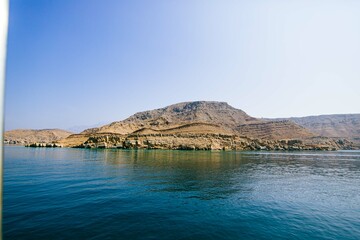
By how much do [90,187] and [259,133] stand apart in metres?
166

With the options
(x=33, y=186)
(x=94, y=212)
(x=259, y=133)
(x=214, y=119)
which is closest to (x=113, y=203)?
(x=94, y=212)

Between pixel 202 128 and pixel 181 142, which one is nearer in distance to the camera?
pixel 181 142

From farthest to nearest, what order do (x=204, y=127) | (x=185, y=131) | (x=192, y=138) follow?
(x=204, y=127)
(x=185, y=131)
(x=192, y=138)

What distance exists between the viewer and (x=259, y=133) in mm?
173125

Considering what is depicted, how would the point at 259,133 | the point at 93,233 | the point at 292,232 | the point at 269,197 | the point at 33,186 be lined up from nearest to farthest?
1. the point at 93,233
2. the point at 292,232
3. the point at 269,197
4. the point at 33,186
5. the point at 259,133

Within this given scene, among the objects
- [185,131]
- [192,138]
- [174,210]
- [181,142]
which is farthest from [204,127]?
[174,210]

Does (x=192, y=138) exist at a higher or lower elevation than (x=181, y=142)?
higher

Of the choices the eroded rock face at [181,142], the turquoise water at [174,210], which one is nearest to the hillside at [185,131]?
the eroded rock face at [181,142]

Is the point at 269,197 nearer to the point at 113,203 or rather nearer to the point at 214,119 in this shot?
the point at 113,203

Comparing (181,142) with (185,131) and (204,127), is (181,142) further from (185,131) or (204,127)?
(204,127)

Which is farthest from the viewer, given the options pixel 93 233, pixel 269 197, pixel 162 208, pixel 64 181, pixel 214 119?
pixel 214 119

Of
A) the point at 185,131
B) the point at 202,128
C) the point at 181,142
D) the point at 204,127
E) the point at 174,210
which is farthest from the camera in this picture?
the point at 204,127

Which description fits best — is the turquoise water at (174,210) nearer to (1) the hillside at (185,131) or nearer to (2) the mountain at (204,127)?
(1) the hillside at (185,131)

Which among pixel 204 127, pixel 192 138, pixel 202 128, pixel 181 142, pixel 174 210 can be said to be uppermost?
pixel 204 127
